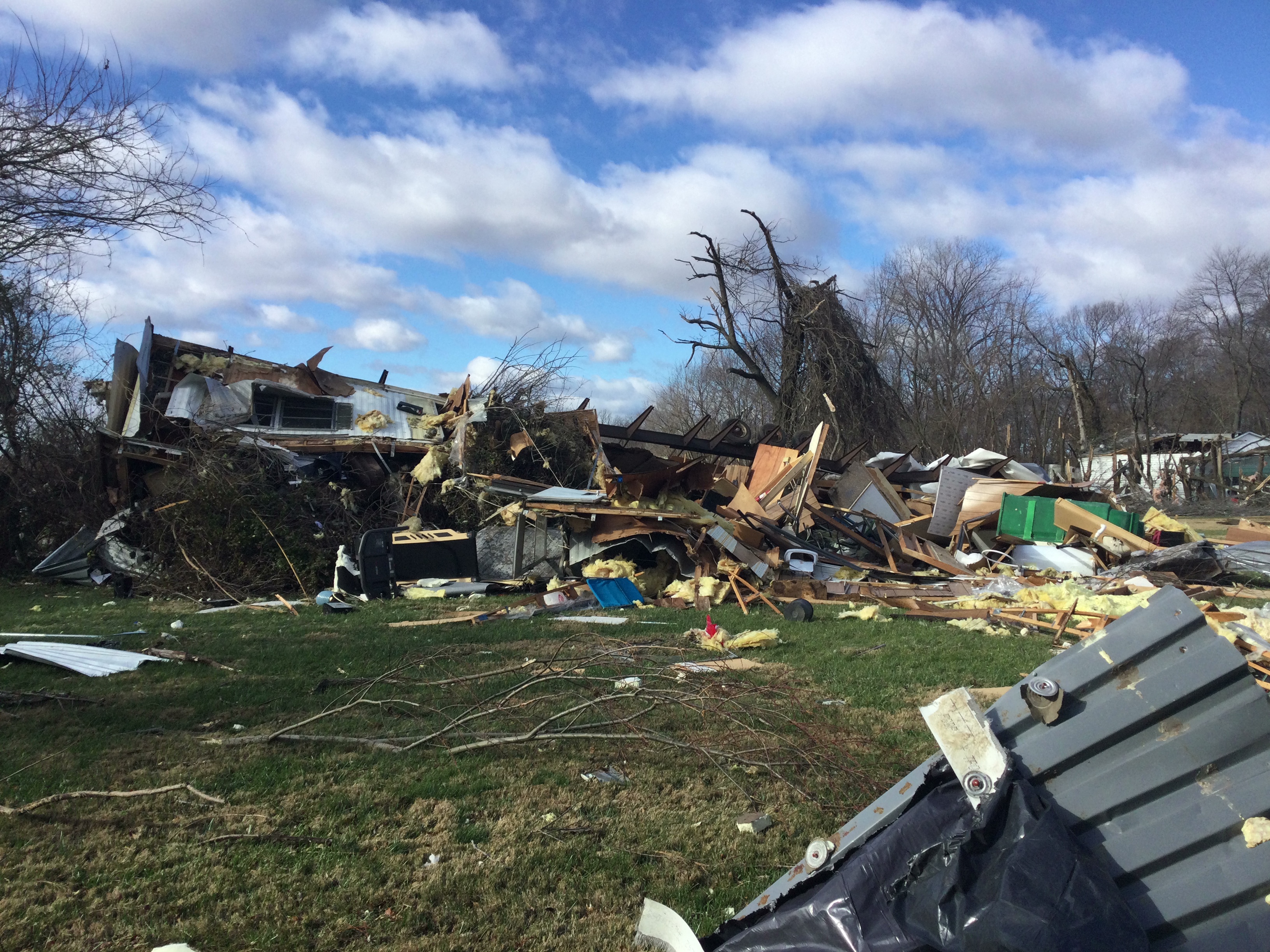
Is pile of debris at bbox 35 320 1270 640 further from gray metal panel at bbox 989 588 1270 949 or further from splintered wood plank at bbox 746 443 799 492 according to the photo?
gray metal panel at bbox 989 588 1270 949

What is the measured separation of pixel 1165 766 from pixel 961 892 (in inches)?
21.6

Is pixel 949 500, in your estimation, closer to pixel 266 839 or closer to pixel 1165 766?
pixel 266 839

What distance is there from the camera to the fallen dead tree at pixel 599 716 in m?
4.45

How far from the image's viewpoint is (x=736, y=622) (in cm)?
867

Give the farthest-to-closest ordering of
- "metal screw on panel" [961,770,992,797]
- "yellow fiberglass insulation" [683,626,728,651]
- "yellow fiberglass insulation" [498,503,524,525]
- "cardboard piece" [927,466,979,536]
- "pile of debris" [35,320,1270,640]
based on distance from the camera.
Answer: "cardboard piece" [927,466,979,536]
"yellow fiberglass insulation" [498,503,524,525]
"pile of debris" [35,320,1270,640]
"yellow fiberglass insulation" [683,626,728,651]
"metal screw on panel" [961,770,992,797]

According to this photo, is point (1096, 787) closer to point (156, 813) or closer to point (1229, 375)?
point (156, 813)

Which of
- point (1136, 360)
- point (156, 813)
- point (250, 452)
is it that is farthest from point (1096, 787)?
point (1136, 360)

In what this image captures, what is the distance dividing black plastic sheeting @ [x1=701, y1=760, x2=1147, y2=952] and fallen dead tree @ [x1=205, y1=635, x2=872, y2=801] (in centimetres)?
208

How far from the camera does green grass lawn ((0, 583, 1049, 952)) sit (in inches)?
114

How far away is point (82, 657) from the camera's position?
6.46 m

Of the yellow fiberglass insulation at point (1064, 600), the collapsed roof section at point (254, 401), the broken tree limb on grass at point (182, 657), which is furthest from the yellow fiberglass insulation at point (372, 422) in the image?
the yellow fiberglass insulation at point (1064, 600)

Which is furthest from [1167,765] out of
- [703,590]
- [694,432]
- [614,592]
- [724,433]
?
[724,433]

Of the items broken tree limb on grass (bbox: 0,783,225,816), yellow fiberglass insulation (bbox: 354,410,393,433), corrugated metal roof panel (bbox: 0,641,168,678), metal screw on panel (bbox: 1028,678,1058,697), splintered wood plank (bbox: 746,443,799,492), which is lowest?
broken tree limb on grass (bbox: 0,783,225,816)

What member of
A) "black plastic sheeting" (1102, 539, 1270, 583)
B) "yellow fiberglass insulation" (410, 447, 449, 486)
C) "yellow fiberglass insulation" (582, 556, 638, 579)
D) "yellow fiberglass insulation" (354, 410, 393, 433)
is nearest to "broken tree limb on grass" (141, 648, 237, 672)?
"yellow fiberglass insulation" (582, 556, 638, 579)
